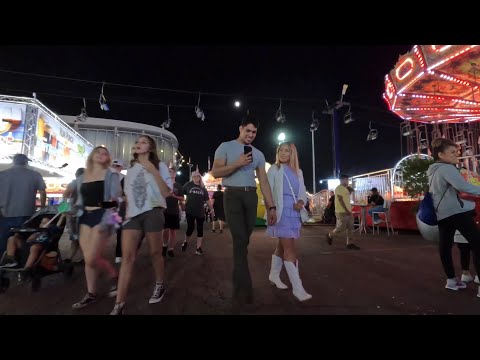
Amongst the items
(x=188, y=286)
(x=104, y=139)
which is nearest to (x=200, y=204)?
(x=188, y=286)

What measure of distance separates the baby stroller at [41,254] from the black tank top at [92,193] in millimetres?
1233

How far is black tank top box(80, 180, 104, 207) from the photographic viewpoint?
2980mm

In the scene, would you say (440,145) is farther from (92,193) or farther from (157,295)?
(92,193)

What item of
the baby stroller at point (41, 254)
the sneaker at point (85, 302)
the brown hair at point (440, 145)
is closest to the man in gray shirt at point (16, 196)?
the baby stroller at point (41, 254)

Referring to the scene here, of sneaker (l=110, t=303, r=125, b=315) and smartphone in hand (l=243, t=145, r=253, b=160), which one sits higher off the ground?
smartphone in hand (l=243, t=145, r=253, b=160)

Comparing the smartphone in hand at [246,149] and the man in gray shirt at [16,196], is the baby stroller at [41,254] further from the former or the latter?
the smartphone in hand at [246,149]

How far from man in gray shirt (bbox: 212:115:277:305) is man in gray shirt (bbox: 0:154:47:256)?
3.11 meters

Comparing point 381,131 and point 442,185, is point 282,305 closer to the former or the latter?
point 442,185

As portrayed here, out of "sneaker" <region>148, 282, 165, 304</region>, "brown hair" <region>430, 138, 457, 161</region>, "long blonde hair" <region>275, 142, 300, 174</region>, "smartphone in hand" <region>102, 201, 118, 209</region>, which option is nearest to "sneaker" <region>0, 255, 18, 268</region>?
"smartphone in hand" <region>102, 201, 118, 209</region>

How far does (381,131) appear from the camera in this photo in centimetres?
3028

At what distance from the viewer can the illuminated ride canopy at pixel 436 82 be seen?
7887mm

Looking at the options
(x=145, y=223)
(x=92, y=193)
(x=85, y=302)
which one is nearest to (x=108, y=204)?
(x=92, y=193)

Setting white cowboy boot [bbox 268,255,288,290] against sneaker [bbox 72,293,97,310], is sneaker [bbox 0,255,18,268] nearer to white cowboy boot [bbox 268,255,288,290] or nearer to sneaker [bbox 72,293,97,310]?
sneaker [bbox 72,293,97,310]
